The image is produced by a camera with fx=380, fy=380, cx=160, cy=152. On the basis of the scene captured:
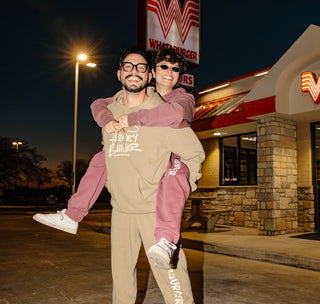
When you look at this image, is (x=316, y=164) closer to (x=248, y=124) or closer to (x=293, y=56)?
(x=248, y=124)

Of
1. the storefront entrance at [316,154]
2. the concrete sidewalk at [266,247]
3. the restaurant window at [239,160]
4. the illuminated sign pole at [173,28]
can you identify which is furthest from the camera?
the restaurant window at [239,160]

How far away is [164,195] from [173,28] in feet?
40.0

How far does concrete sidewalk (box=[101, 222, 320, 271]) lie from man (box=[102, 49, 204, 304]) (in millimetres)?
5566

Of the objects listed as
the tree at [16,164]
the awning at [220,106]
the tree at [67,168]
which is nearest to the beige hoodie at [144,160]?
the awning at [220,106]

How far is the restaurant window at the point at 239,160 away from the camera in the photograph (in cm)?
1384

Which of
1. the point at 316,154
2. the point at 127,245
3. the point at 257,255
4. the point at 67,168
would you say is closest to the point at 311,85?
the point at 316,154

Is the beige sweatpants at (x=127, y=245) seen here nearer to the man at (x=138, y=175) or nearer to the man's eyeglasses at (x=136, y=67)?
the man at (x=138, y=175)

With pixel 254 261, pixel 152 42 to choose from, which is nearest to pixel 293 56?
pixel 152 42

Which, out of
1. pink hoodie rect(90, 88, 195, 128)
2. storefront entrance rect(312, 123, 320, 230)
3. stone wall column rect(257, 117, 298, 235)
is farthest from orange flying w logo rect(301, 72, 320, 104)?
pink hoodie rect(90, 88, 195, 128)

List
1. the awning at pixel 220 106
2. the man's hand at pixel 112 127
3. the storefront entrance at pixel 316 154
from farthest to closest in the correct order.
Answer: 1. the awning at pixel 220 106
2. the storefront entrance at pixel 316 154
3. the man's hand at pixel 112 127

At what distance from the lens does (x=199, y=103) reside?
16281 millimetres

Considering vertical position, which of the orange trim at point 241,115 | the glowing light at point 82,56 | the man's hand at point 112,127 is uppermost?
the glowing light at point 82,56

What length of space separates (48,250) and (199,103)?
9.69 m

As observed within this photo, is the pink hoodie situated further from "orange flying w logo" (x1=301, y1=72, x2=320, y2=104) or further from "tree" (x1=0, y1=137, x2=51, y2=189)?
"tree" (x1=0, y1=137, x2=51, y2=189)
